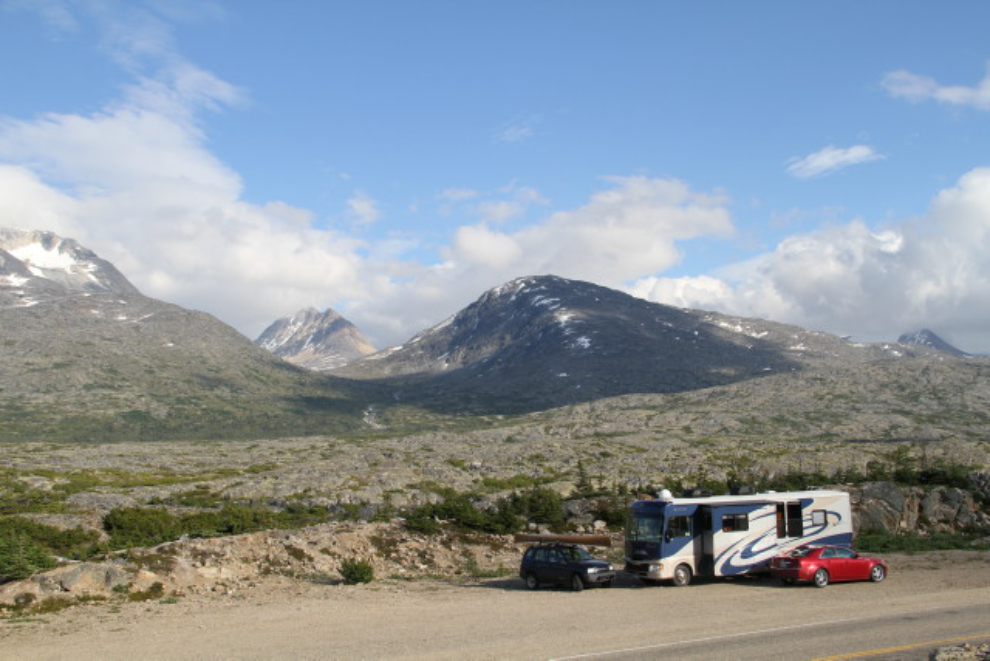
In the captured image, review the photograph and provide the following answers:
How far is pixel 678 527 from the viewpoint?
97.2ft

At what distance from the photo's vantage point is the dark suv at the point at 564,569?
2953 cm

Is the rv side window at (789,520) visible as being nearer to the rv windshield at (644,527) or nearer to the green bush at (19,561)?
the rv windshield at (644,527)

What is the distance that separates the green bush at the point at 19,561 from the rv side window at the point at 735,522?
28722 mm

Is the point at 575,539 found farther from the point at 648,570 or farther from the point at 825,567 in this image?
the point at 825,567

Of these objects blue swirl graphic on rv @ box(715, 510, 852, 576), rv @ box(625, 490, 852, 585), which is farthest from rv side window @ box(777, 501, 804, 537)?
blue swirl graphic on rv @ box(715, 510, 852, 576)

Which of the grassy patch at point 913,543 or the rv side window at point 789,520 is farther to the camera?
the grassy patch at point 913,543

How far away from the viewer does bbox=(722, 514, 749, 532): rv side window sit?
30.0 metres

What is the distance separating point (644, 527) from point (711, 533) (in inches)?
115

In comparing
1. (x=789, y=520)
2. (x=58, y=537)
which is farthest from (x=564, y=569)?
(x=58, y=537)

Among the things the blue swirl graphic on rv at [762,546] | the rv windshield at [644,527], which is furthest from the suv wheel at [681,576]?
the rv windshield at [644,527]

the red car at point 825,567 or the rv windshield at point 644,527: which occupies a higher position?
the rv windshield at point 644,527

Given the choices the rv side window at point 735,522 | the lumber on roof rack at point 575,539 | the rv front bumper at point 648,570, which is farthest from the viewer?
the lumber on roof rack at point 575,539

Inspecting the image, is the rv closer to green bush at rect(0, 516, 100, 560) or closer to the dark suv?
the dark suv

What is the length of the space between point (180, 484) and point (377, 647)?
76640mm
